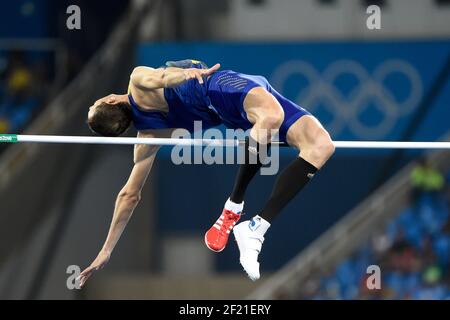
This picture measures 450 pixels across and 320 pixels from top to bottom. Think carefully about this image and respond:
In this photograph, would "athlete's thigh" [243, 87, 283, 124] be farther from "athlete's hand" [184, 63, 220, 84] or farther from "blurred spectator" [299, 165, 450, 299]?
"blurred spectator" [299, 165, 450, 299]

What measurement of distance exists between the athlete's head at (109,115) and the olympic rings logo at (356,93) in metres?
6.45

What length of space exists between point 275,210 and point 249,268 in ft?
1.42

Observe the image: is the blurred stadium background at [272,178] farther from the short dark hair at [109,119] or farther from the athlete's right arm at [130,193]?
the short dark hair at [109,119]

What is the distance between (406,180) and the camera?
46.0 ft

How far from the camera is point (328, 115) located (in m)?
14.2

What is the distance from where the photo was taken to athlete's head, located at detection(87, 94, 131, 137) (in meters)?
7.72

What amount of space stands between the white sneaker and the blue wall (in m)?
6.63

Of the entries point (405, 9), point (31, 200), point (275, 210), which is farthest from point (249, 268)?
point (405, 9)

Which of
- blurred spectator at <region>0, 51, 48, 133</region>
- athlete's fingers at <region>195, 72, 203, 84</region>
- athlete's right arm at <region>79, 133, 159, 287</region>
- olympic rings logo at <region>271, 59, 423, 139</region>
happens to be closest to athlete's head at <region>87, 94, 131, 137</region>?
athlete's right arm at <region>79, 133, 159, 287</region>

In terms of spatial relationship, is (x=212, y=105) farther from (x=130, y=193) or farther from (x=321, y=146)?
(x=130, y=193)

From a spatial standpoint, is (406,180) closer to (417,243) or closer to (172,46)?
(417,243)

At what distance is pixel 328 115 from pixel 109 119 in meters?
6.76

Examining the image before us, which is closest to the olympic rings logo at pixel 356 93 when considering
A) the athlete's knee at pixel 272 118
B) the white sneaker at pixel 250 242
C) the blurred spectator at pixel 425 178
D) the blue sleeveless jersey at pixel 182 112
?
the blurred spectator at pixel 425 178

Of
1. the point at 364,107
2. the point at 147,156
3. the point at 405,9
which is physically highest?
the point at 405,9
